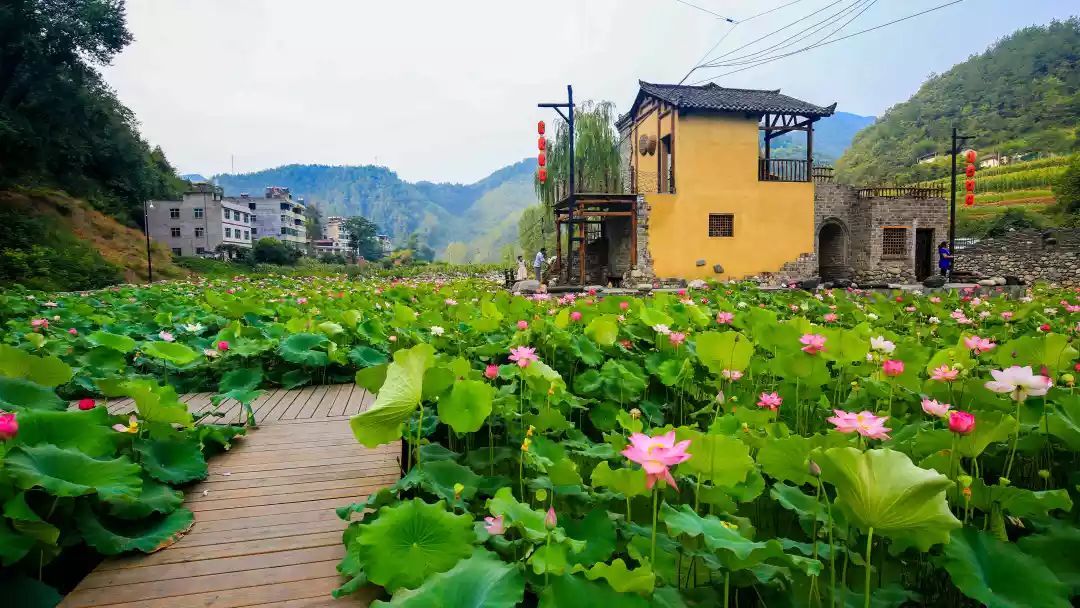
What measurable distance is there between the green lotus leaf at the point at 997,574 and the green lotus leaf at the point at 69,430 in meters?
2.11

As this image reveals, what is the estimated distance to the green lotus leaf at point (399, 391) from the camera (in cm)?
136

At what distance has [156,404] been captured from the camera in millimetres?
1808

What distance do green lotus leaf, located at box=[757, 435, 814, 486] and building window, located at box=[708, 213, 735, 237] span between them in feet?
47.6

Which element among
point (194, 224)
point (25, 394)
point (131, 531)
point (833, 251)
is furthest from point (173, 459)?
point (194, 224)

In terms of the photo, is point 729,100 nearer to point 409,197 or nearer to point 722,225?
point 722,225

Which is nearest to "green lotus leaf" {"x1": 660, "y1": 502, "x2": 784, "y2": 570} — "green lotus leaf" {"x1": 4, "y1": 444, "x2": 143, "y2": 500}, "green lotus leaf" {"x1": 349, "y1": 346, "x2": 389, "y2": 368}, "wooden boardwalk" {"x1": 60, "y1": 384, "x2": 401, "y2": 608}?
"wooden boardwalk" {"x1": 60, "y1": 384, "x2": 401, "y2": 608}

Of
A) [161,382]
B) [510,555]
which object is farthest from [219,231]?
[510,555]

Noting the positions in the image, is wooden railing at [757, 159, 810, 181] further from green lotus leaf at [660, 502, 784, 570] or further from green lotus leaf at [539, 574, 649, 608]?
green lotus leaf at [539, 574, 649, 608]

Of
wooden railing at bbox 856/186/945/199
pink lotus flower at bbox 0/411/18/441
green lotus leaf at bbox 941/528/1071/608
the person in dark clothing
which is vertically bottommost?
green lotus leaf at bbox 941/528/1071/608

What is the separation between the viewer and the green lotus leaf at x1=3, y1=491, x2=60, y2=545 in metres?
1.23

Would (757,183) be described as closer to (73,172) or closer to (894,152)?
(73,172)

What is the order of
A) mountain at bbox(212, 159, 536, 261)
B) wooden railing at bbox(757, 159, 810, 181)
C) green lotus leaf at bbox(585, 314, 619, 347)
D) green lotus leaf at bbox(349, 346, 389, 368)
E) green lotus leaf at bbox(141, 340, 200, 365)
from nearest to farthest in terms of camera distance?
green lotus leaf at bbox(141, 340, 200, 365)
green lotus leaf at bbox(585, 314, 619, 347)
green lotus leaf at bbox(349, 346, 389, 368)
wooden railing at bbox(757, 159, 810, 181)
mountain at bbox(212, 159, 536, 261)

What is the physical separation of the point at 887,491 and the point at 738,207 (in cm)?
1536

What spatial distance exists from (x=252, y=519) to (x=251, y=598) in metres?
0.44
